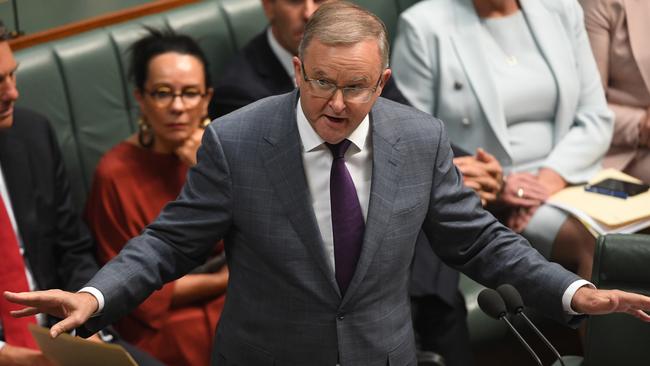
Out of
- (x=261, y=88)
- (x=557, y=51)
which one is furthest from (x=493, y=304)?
(x=557, y=51)

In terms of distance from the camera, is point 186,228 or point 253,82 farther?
point 253,82

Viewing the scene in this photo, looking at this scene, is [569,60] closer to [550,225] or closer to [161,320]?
[550,225]

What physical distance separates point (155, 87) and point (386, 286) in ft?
3.80

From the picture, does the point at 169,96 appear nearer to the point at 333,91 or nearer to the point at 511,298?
the point at 333,91

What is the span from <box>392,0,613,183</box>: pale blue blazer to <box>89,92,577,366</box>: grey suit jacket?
4.07 ft

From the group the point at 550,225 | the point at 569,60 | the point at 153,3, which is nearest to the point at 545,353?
the point at 550,225

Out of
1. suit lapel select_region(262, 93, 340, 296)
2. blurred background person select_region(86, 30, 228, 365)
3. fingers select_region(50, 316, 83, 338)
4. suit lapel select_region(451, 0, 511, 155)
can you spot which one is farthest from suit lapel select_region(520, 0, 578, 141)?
fingers select_region(50, 316, 83, 338)

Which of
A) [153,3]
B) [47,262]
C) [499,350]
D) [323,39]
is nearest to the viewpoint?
[323,39]

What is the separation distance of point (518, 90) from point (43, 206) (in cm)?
153

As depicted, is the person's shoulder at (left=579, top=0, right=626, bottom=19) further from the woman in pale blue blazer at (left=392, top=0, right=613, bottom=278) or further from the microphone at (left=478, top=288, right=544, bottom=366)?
the microphone at (left=478, top=288, right=544, bottom=366)

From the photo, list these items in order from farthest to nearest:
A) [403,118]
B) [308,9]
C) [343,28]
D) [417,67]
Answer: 1. [417,67]
2. [308,9]
3. [403,118]
4. [343,28]

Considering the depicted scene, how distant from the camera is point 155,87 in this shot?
3.00 m

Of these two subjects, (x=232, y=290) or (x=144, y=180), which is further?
(x=144, y=180)

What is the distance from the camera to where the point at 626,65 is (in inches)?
145
